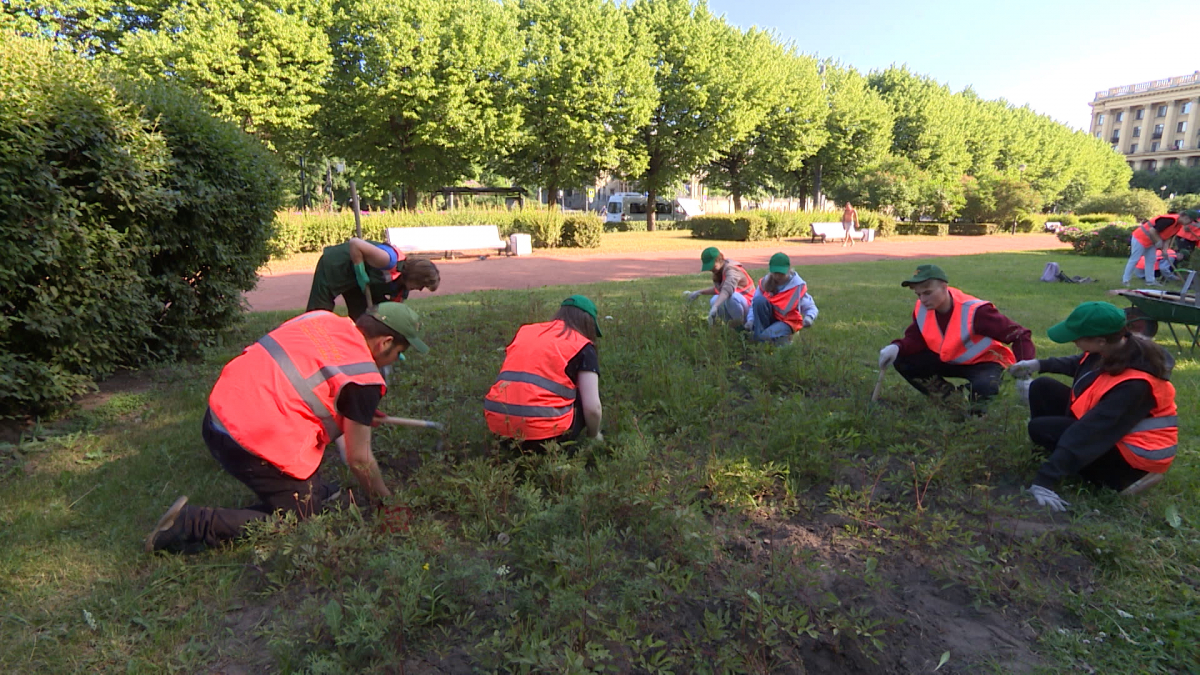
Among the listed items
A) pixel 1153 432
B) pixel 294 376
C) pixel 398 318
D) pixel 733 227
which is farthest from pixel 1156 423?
pixel 733 227

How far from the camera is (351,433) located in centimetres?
275

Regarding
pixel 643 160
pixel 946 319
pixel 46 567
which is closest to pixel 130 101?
pixel 46 567

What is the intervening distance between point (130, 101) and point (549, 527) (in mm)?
4976

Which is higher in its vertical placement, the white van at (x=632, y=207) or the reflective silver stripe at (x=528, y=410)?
the white van at (x=632, y=207)

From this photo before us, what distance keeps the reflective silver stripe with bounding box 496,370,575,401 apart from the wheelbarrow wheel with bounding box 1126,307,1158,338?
3.57m

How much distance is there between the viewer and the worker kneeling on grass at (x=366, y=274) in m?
4.68

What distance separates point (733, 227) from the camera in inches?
956

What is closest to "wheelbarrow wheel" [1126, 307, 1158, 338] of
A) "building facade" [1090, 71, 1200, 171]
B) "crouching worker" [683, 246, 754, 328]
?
"crouching worker" [683, 246, 754, 328]

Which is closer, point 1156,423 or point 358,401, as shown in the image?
point 358,401

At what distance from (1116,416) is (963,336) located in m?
1.12

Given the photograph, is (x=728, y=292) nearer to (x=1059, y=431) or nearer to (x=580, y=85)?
(x=1059, y=431)

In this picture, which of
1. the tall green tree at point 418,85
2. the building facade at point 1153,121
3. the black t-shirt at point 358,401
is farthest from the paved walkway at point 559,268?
the building facade at point 1153,121

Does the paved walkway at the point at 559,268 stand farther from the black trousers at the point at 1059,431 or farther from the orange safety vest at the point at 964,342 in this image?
the black trousers at the point at 1059,431

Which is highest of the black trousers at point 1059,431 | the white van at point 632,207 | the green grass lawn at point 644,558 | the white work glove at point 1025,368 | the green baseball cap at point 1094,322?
the white van at point 632,207
